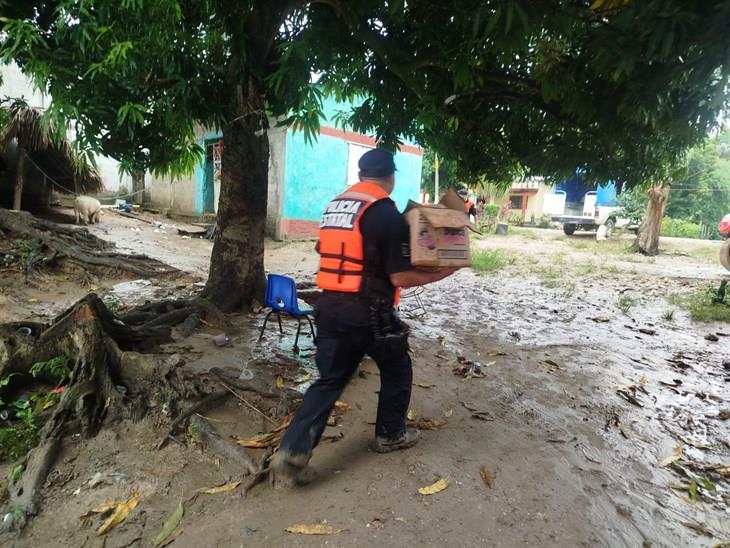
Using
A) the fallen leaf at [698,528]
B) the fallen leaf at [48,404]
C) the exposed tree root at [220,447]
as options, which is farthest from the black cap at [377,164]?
the fallen leaf at [48,404]

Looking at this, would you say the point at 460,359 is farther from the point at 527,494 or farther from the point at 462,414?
the point at 527,494

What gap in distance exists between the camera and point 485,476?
279cm

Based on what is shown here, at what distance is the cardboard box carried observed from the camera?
2.45 meters

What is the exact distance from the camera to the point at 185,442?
9.95 feet

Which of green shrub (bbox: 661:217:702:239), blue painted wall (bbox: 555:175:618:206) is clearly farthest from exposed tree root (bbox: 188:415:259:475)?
green shrub (bbox: 661:217:702:239)

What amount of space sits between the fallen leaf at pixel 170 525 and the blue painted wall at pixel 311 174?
1229cm

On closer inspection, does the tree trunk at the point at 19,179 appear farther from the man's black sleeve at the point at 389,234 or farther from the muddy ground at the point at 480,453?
the man's black sleeve at the point at 389,234

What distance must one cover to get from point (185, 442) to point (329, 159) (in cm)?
1292

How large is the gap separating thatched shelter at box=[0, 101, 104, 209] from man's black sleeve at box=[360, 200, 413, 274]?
9.71m

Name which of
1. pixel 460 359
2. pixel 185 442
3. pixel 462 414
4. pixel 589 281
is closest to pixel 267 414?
pixel 185 442

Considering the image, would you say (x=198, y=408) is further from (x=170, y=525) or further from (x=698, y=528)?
(x=698, y=528)

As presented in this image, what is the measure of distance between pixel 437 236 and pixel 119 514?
230 centimetres

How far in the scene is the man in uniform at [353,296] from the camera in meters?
2.56

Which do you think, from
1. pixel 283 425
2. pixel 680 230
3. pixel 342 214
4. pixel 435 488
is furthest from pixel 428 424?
pixel 680 230
